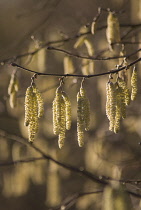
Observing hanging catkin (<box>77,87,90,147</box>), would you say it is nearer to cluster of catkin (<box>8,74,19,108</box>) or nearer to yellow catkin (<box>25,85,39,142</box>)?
yellow catkin (<box>25,85,39,142</box>)

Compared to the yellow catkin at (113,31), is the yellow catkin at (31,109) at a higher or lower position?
lower

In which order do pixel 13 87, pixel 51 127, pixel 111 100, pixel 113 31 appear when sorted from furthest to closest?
pixel 51 127, pixel 13 87, pixel 113 31, pixel 111 100

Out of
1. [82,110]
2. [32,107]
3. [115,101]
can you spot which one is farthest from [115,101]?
[32,107]

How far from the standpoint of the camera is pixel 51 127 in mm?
5320

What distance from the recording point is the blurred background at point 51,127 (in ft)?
13.9

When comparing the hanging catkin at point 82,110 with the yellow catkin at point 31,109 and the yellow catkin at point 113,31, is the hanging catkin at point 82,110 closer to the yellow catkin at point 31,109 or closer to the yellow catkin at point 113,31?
the yellow catkin at point 31,109

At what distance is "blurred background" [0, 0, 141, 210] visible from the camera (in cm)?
424

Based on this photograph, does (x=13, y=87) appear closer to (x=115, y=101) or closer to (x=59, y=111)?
(x=59, y=111)

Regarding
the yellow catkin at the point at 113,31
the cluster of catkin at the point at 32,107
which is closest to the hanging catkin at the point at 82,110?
the cluster of catkin at the point at 32,107

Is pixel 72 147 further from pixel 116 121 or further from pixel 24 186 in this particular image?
pixel 116 121

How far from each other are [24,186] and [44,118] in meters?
1.25

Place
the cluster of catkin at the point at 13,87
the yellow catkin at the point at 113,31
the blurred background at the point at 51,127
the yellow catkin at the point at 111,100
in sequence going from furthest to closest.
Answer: the blurred background at the point at 51,127, the cluster of catkin at the point at 13,87, the yellow catkin at the point at 113,31, the yellow catkin at the point at 111,100

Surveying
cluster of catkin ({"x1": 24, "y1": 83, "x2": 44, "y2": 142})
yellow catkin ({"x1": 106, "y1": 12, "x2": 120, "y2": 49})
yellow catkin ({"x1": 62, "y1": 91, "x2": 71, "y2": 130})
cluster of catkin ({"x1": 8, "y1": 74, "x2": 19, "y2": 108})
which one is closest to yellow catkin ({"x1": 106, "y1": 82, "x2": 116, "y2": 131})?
yellow catkin ({"x1": 62, "y1": 91, "x2": 71, "y2": 130})

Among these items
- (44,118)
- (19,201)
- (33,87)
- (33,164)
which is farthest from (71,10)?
(33,87)
